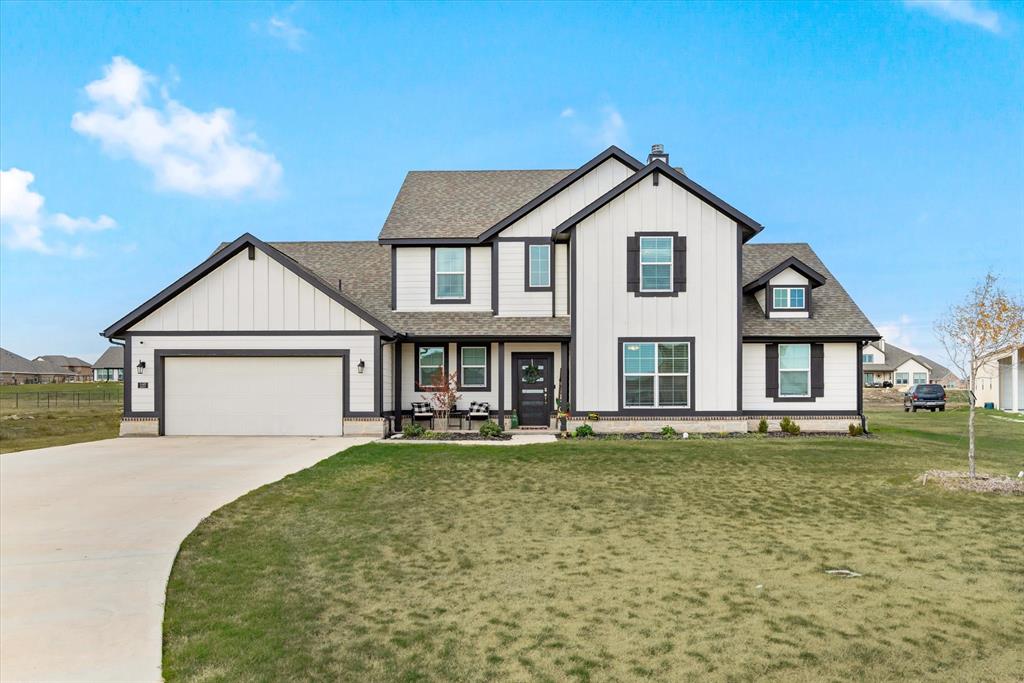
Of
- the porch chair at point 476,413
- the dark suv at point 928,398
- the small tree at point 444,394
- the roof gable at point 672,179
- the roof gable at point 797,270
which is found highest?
the roof gable at point 672,179

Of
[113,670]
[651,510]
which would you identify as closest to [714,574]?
[651,510]

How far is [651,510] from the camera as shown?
8.98m

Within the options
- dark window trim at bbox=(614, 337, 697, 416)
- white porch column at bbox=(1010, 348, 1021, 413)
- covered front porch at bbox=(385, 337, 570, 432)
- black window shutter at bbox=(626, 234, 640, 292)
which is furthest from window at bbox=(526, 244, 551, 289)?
white porch column at bbox=(1010, 348, 1021, 413)

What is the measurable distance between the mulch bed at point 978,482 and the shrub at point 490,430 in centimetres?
1024

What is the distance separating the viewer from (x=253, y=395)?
18312 millimetres

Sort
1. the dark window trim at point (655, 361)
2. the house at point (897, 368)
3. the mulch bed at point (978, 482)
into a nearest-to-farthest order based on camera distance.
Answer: the mulch bed at point (978, 482)
the dark window trim at point (655, 361)
the house at point (897, 368)

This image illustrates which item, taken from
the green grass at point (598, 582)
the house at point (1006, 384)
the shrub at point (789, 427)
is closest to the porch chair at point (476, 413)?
the green grass at point (598, 582)

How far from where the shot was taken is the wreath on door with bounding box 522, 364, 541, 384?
19625 mm

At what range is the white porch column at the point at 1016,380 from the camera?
33994mm

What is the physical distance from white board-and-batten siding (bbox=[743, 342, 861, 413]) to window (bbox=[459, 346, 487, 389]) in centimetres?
845

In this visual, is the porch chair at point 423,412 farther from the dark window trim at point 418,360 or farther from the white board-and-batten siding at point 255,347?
the white board-and-batten siding at point 255,347

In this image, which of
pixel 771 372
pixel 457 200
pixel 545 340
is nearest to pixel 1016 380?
pixel 771 372

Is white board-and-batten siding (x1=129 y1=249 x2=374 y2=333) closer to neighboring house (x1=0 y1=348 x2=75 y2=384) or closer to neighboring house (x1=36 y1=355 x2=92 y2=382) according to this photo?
neighboring house (x1=0 y1=348 x2=75 y2=384)

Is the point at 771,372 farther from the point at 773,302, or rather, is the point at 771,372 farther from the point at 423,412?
the point at 423,412
